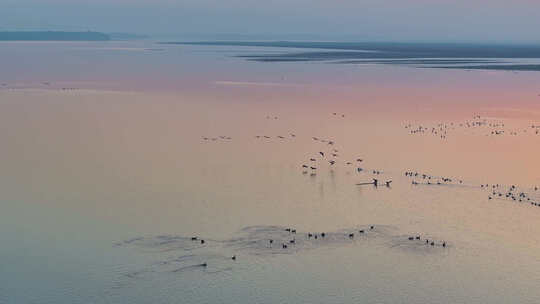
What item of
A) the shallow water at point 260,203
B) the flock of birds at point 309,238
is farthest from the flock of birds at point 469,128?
the flock of birds at point 309,238

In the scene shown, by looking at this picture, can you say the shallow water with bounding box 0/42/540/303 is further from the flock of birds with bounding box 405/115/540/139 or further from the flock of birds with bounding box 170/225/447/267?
the flock of birds with bounding box 405/115/540/139

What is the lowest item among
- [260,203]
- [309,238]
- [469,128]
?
[309,238]

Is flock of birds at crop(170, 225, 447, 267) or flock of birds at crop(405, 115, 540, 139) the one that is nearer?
flock of birds at crop(170, 225, 447, 267)

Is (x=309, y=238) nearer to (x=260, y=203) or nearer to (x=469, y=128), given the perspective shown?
(x=260, y=203)

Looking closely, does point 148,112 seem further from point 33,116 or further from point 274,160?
point 274,160

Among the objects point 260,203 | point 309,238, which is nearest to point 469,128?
point 260,203

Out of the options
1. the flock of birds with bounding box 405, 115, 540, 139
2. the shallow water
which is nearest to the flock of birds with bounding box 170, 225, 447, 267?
the shallow water

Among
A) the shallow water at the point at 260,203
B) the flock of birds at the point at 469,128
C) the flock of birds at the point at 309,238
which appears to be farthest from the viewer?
the flock of birds at the point at 469,128

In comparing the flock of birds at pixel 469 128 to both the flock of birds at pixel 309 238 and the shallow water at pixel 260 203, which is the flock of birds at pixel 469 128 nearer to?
the shallow water at pixel 260 203

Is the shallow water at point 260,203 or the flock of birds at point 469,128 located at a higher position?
the flock of birds at point 469,128
